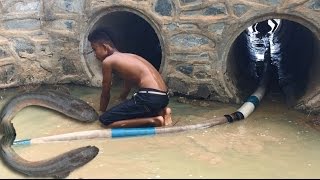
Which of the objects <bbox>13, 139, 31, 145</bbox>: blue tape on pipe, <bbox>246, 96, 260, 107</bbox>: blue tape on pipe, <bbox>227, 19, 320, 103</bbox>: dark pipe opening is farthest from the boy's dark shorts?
<bbox>227, 19, 320, 103</bbox>: dark pipe opening

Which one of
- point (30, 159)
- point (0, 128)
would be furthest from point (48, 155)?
point (0, 128)

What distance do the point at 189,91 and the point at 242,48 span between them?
9.84 ft

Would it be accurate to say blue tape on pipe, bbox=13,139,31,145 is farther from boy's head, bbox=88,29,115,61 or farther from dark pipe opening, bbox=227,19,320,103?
dark pipe opening, bbox=227,19,320,103

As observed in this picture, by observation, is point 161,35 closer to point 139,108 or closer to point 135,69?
point 135,69

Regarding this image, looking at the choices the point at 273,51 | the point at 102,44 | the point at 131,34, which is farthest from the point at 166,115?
the point at 273,51

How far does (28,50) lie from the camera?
25.4ft

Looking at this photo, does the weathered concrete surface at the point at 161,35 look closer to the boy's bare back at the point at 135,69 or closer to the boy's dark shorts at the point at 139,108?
the boy's bare back at the point at 135,69

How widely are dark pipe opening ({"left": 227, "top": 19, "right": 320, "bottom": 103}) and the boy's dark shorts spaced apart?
168 cm

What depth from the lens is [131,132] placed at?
5.95m

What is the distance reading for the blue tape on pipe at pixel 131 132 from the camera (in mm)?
5914

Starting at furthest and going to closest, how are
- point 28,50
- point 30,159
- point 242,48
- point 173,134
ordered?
point 242,48 → point 28,50 → point 173,134 → point 30,159

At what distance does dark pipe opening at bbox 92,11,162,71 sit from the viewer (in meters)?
8.42

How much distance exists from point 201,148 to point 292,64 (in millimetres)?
4560

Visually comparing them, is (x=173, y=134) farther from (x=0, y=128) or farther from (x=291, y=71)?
(x=291, y=71)
